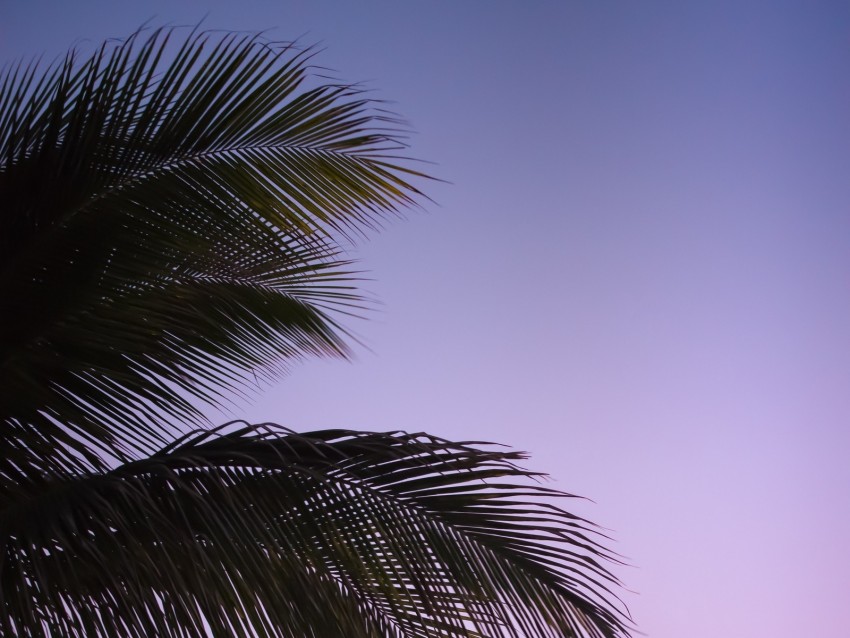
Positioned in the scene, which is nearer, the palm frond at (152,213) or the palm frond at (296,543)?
the palm frond at (296,543)

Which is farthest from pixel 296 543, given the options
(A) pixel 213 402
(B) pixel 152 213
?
(B) pixel 152 213

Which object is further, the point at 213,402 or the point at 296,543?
the point at 213,402

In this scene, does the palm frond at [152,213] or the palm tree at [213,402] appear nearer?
the palm tree at [213,402]

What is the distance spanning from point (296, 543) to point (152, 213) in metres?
1.28

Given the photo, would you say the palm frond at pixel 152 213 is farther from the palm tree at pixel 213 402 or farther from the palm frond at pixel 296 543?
the palm frond at pixel 296 543

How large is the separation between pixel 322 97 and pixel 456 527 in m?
1.80

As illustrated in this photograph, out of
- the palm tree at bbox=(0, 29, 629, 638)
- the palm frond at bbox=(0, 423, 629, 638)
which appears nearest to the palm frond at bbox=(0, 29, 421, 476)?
the palm tree at bbox=(0, 29, 629, 638)

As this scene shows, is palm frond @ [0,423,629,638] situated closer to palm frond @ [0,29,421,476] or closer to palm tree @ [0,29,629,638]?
palm tree @ [0,29,629,638]

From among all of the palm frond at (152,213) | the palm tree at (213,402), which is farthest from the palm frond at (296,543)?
the palm frond at (152,213)

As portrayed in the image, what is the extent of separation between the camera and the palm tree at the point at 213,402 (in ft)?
7.42

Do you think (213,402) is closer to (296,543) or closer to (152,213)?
(152,213)

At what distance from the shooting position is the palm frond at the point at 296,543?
2201 millimetres

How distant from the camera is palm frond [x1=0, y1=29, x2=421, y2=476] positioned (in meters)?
2.99

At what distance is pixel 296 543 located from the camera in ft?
8.16
